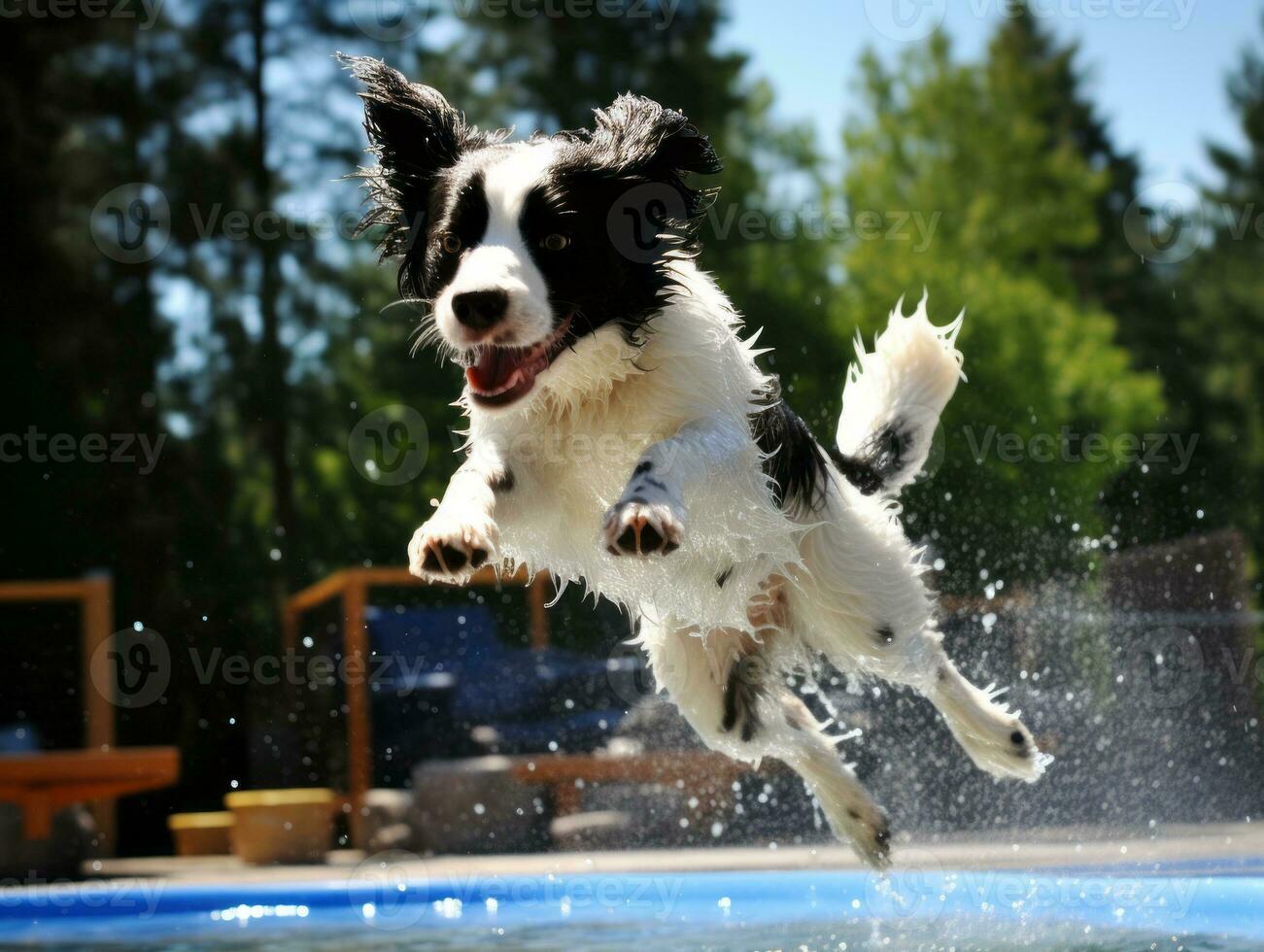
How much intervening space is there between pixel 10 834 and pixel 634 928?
449cm

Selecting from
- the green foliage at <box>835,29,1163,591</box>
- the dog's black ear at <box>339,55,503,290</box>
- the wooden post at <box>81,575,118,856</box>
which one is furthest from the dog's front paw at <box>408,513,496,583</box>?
the green foliage at <box>835,29,1163,591</box>

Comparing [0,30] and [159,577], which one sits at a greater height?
[0,30]

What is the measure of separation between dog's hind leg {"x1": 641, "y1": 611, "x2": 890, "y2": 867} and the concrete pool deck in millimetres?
1701

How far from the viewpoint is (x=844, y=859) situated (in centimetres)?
712

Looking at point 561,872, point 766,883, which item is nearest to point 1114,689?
point 766,883

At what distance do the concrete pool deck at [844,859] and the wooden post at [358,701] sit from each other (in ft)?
1.26

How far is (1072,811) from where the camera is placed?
6.92 m

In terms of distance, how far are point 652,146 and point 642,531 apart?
3.82 feet

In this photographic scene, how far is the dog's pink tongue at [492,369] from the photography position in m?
3.34

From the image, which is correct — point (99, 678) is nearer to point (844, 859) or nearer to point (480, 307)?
point (844, 859)

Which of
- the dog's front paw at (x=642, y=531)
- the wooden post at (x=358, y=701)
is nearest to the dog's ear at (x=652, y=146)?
the dog's front paw at (x=642, y=531)

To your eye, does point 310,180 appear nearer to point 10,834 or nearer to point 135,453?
point 135,453

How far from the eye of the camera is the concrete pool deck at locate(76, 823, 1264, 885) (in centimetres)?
611

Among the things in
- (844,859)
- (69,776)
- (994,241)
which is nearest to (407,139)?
(844,859)
